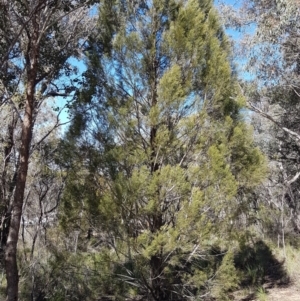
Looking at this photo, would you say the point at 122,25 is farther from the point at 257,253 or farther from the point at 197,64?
the point at 257,253

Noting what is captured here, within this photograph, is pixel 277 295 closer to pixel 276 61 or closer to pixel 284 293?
pixel 284 293

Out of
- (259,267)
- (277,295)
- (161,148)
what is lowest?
(277,295)

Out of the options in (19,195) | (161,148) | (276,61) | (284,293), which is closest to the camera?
(161,148)

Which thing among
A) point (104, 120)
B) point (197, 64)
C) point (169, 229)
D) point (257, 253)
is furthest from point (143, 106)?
point (257, 253)

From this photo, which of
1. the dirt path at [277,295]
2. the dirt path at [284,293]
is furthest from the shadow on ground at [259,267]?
the dirt path at [284,293]

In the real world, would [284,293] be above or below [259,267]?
below

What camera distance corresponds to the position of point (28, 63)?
8.00m

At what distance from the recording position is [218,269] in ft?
20.5

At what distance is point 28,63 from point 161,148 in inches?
153

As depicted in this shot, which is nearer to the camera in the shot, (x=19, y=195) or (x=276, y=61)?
(x=19, y=195)

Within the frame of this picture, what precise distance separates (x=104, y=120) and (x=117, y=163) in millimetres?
905

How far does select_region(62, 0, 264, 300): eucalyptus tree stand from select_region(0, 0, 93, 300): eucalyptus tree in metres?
1.09

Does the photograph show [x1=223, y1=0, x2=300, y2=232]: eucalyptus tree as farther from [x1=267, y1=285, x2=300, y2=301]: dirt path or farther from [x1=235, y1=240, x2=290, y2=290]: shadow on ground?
[x1=267, y1=285, x2=300, y2=301]: dirt path

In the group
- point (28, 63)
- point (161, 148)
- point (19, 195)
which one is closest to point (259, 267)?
point (161, 148)
